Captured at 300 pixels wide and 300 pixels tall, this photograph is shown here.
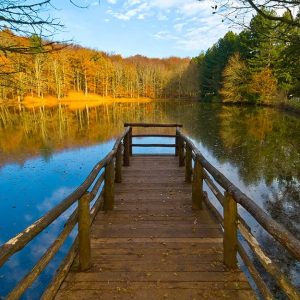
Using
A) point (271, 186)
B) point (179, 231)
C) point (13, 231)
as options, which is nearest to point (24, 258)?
point (13, 231)

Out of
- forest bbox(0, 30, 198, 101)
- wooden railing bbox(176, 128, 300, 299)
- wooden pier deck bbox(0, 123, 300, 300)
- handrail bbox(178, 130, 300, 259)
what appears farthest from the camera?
forest bbox(0, 30, 198, 101)

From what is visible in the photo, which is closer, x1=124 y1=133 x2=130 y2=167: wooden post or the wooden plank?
the wooden plank

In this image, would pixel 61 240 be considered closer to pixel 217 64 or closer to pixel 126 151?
pixel 126 151

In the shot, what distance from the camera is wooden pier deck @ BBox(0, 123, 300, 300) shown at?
9.63 ft

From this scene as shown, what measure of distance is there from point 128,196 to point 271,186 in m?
6.27

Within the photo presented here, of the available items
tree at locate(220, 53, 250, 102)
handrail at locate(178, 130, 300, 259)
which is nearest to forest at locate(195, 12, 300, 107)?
tree at locate(220, 53, 250, 102)

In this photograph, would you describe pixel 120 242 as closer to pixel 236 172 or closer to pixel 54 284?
pixel 54 284

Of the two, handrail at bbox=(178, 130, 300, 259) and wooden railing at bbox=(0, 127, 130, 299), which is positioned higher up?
handrail at bbox=(178, 130, 300, 259)

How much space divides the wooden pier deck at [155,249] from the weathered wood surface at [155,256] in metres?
0.01

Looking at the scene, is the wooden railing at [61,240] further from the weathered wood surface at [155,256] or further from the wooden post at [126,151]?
the wooden post at [126,151]

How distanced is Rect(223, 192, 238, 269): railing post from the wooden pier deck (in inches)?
0.5

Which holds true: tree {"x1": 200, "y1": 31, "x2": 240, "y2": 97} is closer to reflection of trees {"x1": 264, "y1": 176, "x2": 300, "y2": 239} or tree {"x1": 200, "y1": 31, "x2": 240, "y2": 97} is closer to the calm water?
the calm water

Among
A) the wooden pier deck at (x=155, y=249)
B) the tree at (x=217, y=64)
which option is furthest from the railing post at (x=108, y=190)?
the tree at (x=217, y=64)

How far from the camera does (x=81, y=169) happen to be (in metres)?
14.4
